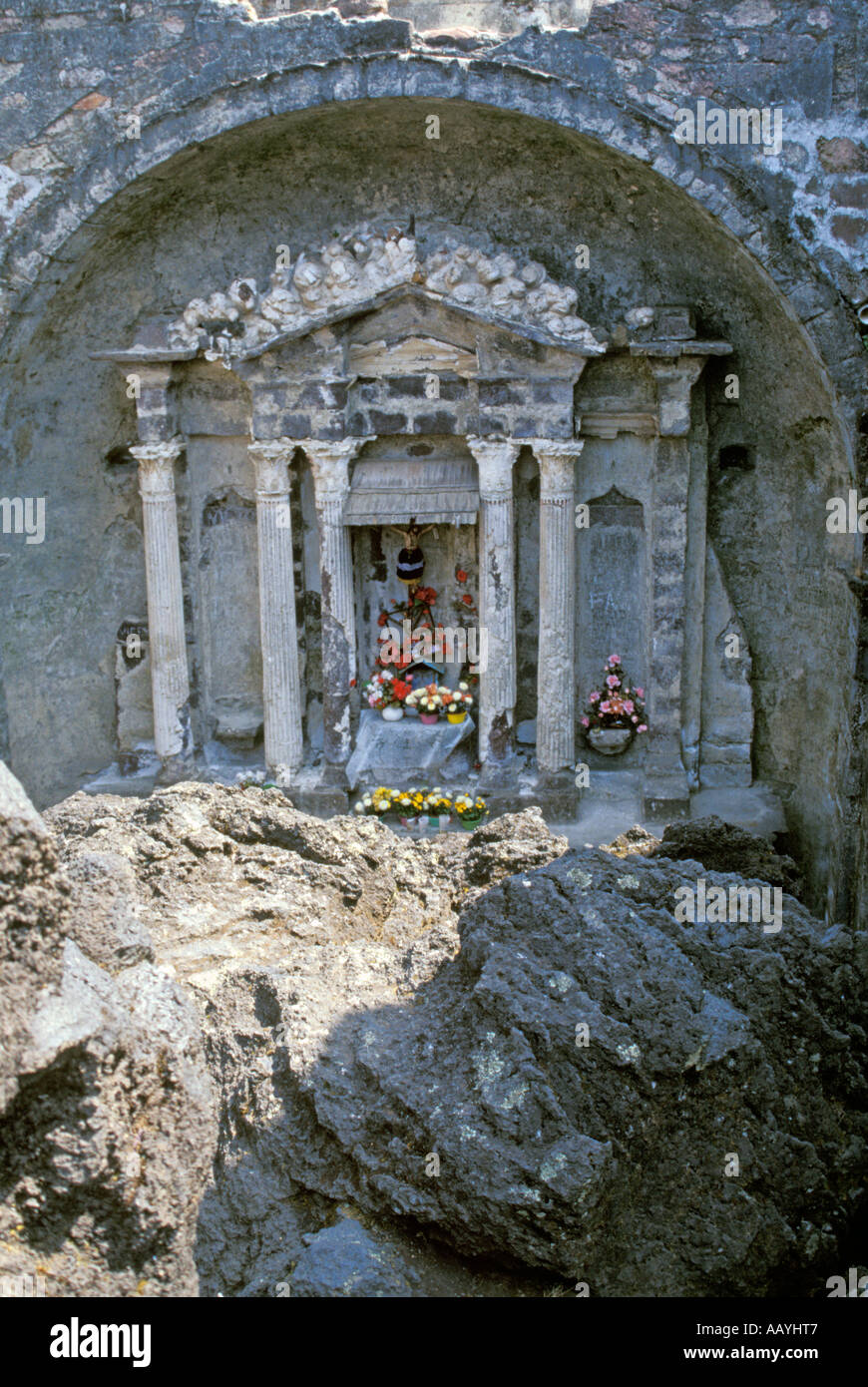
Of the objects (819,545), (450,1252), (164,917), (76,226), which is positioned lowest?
(450,1252)

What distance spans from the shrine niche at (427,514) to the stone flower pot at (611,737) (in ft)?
0.86

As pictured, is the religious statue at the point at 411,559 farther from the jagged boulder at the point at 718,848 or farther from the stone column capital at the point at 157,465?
the jagged boulder at the point at 718,848

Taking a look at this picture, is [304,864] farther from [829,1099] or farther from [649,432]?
[649,432]

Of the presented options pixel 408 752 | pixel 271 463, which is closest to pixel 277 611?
pixel 271 463

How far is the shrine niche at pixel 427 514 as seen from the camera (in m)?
12.4

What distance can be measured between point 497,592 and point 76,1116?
812 centimetres

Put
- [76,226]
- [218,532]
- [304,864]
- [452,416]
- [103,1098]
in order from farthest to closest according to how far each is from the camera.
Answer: [218,532] → [452,416] → [76,226] → [304,864] → [103,1098]

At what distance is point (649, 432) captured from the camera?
1293 cm

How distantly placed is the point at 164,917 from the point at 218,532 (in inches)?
272

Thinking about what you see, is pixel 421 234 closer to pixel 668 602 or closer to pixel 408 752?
pixel 668 602

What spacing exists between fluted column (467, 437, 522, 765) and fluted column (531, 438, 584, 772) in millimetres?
271

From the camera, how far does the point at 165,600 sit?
13.3m

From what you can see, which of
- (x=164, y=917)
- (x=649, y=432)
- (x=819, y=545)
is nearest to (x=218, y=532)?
(x=649, y=432)

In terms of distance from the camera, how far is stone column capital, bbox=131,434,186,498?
13031 millimetres
